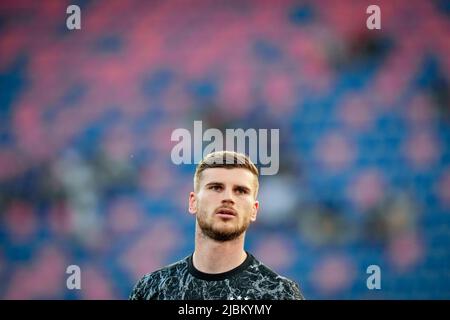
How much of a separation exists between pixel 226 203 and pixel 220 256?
22 centimetres

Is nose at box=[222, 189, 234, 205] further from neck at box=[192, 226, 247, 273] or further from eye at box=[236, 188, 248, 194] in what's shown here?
neck at box=[192, 226, 247, 273]

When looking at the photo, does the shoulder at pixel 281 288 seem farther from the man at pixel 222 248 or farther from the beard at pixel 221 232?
the beard at pixel 221 232

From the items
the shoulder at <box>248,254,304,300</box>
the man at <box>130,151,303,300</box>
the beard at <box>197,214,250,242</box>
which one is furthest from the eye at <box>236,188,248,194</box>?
the shoulder at <box>248,254,304,300</box>

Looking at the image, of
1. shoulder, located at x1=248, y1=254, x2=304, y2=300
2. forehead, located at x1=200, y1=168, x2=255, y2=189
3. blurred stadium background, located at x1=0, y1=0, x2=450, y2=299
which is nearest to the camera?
shoulder, located at x1=248, y1=254, x2=304, y2=300

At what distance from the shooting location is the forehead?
2475mm

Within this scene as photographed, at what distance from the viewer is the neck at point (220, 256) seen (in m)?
2.46

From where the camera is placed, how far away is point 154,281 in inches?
100

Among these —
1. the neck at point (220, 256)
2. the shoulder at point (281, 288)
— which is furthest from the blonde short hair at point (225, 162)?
the shoulder at point (281, 288)

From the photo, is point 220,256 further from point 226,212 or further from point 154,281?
point 154,281

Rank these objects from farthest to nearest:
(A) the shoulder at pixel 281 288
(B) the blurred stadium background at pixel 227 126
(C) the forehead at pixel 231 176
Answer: (B) the blurred stadium background at pixel 227 126 → (C) the forehead at pixel 231 176 → (A) the shoulder at pixel 281 288

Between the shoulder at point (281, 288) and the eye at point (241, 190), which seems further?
the eye at point (241, 190)

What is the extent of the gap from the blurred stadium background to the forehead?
1.29m

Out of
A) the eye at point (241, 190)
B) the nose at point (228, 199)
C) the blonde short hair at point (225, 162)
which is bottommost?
the nose at point (228, 199)
